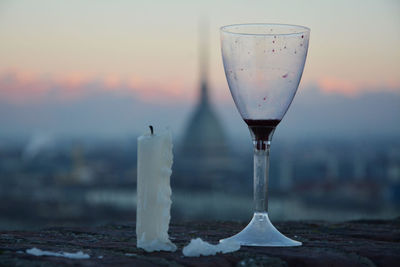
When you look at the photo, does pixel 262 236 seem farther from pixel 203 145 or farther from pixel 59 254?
pixel 203 145

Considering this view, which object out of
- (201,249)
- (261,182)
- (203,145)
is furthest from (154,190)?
(203,145)

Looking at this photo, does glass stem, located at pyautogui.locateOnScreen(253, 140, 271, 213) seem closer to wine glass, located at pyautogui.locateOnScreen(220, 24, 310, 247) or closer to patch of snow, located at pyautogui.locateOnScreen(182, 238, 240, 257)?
wine glass, located at pyautogui.locateOnScreen(220, 24, 310, 247)

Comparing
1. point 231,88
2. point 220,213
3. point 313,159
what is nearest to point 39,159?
point 220,213

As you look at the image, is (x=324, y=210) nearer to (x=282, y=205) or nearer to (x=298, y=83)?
(x=282, y=205)

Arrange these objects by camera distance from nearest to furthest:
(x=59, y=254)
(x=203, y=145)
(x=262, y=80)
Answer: (x=59, y=254) < (x=262, y=80) < (x=203, y=145)

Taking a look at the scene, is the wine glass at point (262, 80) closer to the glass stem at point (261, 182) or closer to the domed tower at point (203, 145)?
the glass stem at point (261, 182)

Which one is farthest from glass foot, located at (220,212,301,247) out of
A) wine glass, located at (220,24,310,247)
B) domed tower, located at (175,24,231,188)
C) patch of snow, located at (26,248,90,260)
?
domed tower, located at (175,24,231,188)

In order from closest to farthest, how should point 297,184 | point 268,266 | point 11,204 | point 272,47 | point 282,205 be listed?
point 268,266 < point 272,47 < point 11,204 < point 282,205 < point 297,184
